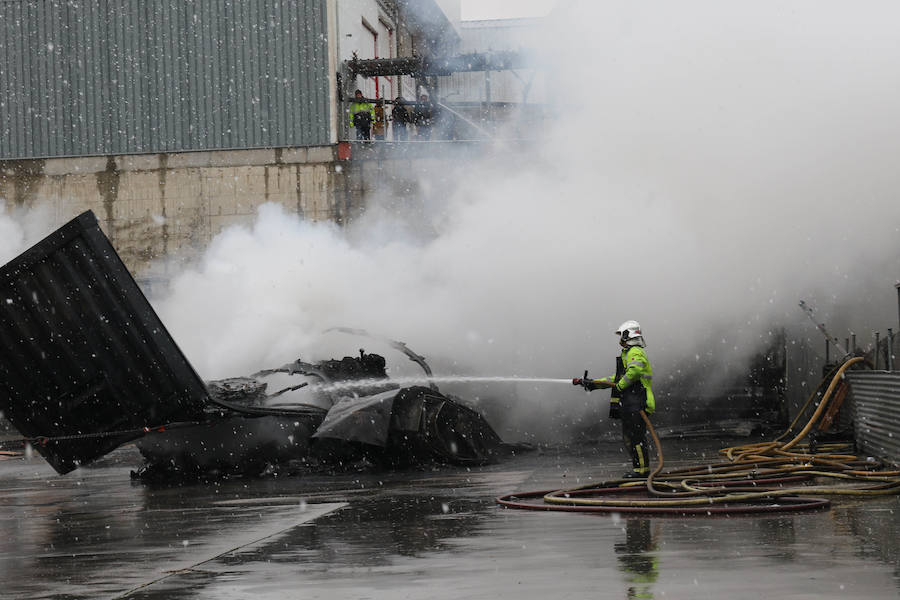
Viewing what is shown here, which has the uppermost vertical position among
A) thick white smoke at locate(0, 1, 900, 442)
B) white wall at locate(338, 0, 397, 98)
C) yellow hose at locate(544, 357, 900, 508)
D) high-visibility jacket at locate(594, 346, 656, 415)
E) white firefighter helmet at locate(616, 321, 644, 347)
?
white wall at locate(338, 0, 397, 98)

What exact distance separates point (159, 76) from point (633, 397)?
57.1 ft

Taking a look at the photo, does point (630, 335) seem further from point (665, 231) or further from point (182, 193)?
point (182, 193)

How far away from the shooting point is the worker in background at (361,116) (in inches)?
991

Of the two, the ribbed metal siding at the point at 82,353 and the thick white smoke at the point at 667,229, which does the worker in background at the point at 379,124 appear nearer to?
the thick white smoke at the point at 667,229

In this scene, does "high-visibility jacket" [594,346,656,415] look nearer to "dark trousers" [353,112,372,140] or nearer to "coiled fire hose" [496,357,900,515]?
"coiled fire hose" [496,357,900,515]

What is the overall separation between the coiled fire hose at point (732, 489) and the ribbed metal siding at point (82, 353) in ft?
11.9

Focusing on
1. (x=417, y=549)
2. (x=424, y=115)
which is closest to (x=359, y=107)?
(x=424, y=115)

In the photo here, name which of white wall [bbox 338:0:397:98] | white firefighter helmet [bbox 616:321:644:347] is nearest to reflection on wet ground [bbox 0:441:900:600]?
white firefighter helmet [bbox 616:321:644:347]

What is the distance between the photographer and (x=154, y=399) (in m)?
11.3

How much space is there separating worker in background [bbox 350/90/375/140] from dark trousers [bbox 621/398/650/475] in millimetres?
14906

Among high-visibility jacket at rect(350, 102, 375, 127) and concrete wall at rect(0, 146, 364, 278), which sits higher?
high-visibility jacket at rect(350, 102, 375, 127)

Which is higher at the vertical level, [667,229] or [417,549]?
[667,229]

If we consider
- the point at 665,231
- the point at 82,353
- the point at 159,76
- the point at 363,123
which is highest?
the point at 159,76

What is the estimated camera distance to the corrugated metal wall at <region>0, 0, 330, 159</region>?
82.6 ft
